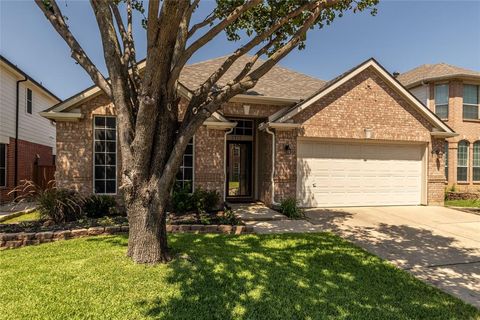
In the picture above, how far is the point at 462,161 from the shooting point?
655 inches

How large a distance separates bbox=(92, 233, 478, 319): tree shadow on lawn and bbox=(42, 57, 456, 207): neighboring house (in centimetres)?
476

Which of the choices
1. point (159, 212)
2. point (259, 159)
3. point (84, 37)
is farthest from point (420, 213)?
point (84, 37)

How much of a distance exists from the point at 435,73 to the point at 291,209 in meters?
14.4

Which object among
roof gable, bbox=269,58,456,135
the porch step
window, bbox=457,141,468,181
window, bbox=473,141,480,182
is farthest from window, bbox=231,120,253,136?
window, bbox=473,141,480,182

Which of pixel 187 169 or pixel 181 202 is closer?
pixel 181 202

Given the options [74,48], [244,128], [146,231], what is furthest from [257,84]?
[146,231]

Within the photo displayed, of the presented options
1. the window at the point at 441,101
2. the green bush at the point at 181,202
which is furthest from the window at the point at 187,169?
the window at the point at 441,101

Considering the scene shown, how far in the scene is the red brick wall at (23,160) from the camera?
12.9 m

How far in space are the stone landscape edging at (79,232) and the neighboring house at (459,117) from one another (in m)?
14.9

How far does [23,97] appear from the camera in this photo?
14227 mm

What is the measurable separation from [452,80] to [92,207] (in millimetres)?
19323

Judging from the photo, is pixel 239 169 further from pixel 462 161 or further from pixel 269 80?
pixel 462 161

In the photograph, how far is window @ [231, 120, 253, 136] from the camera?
12906 mm

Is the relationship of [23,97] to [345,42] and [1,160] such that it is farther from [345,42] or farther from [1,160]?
[345,42]
